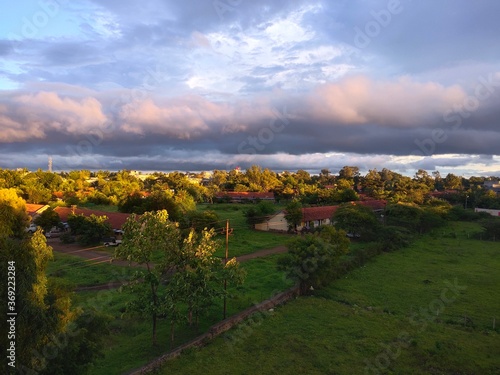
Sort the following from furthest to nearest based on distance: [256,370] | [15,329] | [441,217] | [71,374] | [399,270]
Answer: [441,217] → [399,270] → [256,370] → [71,374] → [15,329]

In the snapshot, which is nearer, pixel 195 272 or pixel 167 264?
pixel 195 272

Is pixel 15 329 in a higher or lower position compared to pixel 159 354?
higher

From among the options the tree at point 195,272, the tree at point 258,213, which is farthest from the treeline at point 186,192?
the tree at point 195,272

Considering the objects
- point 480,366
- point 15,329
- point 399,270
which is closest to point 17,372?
point 15,329

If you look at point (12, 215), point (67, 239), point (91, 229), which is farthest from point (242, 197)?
point (12, 215)

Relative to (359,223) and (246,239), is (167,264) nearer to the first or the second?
(246,239)

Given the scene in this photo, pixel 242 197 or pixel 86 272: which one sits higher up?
pixel 242 197

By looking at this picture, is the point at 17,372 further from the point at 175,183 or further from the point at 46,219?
the point at 175,183

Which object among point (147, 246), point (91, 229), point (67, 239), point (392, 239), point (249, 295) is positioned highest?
point (147, 246)
